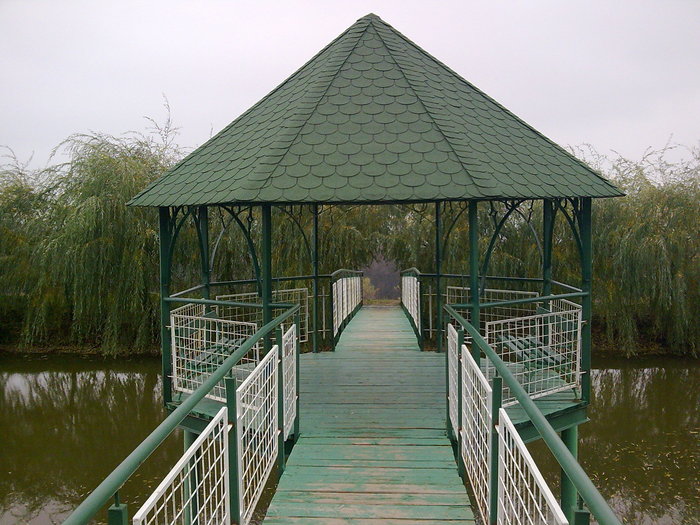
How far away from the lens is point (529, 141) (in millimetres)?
7102

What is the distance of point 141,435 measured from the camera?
1091 cm

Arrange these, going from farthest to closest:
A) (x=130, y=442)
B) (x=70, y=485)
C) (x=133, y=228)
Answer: (x=133, y=228) < (x=130, y=442) < (x=70, y=485)

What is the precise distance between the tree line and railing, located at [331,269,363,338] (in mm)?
1494

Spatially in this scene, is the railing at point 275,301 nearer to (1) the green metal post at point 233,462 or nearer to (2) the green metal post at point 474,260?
(2) the green metal post at point 474,260

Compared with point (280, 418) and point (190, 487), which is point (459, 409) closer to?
point (280, 418)

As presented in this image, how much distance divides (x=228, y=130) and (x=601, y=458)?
778cm

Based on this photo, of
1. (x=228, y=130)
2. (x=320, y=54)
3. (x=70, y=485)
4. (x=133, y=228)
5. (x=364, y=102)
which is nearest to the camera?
(x=364, y=102)

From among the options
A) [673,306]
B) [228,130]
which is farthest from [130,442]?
[673,306]

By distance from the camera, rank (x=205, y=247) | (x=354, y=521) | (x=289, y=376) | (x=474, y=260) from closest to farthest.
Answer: (x=354, y=521) → (x=289, y=376) → (x=474, y=260) → (x=205, y=247)

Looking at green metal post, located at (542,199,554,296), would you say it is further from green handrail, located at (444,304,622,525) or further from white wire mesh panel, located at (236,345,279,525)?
green handrail, located at (444,304,622,525)

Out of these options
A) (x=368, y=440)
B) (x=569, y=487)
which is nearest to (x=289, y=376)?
(x=368, y=440)

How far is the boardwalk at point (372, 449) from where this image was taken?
3.90 meters

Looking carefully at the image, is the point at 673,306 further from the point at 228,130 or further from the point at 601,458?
the point at 228,130

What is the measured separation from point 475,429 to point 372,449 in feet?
3.87
